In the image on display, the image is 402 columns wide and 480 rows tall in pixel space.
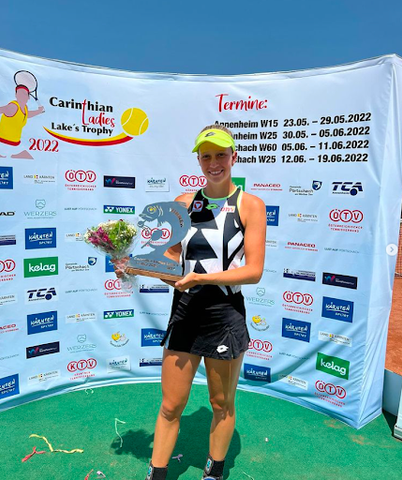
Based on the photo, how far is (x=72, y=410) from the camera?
11.4ft

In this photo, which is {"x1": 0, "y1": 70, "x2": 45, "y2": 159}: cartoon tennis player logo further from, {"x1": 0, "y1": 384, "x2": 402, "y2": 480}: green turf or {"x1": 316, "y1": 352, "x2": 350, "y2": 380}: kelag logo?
{"x1": 316, "y1": 352, "x2": 350, "y2": 380}: kelag logo

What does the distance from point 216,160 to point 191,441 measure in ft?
7.62

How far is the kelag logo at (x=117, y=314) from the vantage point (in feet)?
12.8

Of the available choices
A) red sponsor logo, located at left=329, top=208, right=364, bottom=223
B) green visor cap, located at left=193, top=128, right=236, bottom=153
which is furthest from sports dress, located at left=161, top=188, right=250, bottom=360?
red sponsor logo, located at left=329, top=208, right=364, bottom=223

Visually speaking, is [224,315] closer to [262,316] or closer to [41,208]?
[262,316]

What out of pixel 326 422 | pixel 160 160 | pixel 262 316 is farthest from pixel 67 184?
pixel 326 422

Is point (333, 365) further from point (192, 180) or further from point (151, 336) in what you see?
point (192, 180)

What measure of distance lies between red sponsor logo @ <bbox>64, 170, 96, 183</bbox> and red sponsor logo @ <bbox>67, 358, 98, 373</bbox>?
1840 mm

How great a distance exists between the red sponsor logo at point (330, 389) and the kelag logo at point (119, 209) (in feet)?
8.19

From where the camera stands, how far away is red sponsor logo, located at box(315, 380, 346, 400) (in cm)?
347

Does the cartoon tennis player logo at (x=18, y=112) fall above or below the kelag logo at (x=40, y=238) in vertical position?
above

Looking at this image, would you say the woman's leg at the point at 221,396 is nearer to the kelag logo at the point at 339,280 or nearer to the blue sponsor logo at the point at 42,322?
the kelag logo at the point at 339,280

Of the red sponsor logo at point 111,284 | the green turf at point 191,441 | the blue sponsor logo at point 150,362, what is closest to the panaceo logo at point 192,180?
the red sponsor logo at point 111,284

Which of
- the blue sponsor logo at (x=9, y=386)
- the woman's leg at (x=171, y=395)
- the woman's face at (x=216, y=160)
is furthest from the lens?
the blue sponsor logo at (x=9, y=386)
